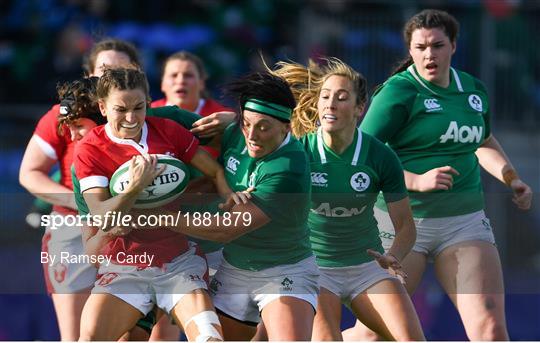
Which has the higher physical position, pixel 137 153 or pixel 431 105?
pixel 431 105

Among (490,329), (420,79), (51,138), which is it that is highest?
(420,79)

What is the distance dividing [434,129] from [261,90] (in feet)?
3.76

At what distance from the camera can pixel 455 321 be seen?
27.8 feet

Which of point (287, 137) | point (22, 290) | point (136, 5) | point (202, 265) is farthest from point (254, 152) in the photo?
point (136, 5)

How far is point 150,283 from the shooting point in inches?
197

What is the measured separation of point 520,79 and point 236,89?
7.01 metres

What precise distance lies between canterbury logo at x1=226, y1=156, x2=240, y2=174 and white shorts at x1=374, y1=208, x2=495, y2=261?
0.93 m

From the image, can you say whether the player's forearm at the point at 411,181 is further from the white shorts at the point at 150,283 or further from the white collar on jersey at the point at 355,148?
the white shorts at the point at 150,283

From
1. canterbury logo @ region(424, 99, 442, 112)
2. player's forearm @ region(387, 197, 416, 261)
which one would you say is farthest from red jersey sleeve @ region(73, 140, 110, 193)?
canterbury logo @ region(424, 99, 442, 112)

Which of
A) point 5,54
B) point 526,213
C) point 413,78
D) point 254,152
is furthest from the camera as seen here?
point 5,54

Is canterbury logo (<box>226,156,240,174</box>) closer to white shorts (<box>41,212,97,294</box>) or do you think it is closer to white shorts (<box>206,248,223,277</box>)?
white shorts (<box>206,248,223,277</box>)

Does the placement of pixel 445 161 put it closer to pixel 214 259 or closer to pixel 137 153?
pixel 214 259

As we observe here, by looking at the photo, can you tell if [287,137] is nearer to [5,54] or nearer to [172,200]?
[172,200]

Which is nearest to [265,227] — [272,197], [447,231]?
[272,197]
